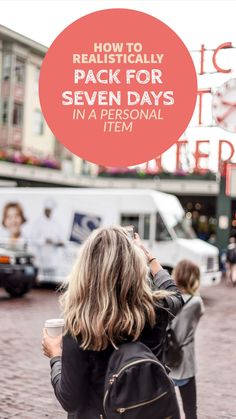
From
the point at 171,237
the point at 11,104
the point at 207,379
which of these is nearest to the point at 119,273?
the point at 207,379

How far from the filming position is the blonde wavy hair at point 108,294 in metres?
2.00

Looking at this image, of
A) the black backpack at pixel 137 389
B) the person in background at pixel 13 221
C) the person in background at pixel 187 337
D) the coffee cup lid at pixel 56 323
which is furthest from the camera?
the person in background at pixel 13 221

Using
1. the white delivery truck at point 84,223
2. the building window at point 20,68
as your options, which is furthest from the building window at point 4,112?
the building window at point 20,68

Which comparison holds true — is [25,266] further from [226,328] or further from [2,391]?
[2,391]

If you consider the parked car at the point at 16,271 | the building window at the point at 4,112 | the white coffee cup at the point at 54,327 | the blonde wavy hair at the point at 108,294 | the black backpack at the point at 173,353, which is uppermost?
the building window at the point at 4,112

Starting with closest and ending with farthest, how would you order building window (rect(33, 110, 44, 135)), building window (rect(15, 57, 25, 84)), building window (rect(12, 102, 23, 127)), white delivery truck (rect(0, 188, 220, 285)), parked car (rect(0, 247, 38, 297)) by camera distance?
building window (rect(15, 57, 25, 84)), parked car (rect(0, 247, 38, 297)), white delivery truck (rect(0, 188, 220, 285)), building window (rect(12, 102, 23, 127)), building window (rect(33, 110, 44, 135))

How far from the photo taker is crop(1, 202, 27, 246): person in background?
16828mm

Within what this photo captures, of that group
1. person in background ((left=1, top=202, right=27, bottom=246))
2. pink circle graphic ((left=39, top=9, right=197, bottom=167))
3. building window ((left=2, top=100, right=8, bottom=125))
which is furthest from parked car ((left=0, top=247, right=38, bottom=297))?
building window ((left=2, top=100, right=8, bottom=125))

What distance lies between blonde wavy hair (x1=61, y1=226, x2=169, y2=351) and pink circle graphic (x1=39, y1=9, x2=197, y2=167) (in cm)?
64

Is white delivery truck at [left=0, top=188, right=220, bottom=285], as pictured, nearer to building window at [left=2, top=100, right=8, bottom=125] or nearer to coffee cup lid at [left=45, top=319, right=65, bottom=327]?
coffee cup lid at [left=45, top=319, right=65, bottom=327]

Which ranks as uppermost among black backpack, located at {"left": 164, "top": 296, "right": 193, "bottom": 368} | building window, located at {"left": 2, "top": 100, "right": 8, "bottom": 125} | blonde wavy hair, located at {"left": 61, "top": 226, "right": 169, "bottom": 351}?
building window, located at {"left": 2, "top": 100, "right": 8, "bottom": 125}

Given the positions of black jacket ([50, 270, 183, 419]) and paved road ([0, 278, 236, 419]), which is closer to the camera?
black jacket ([50, 270, 183, 419])

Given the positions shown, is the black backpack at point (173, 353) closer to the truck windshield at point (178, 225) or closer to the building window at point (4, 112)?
the truck windshield at point (178, 225)

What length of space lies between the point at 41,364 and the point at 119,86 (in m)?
5.65
